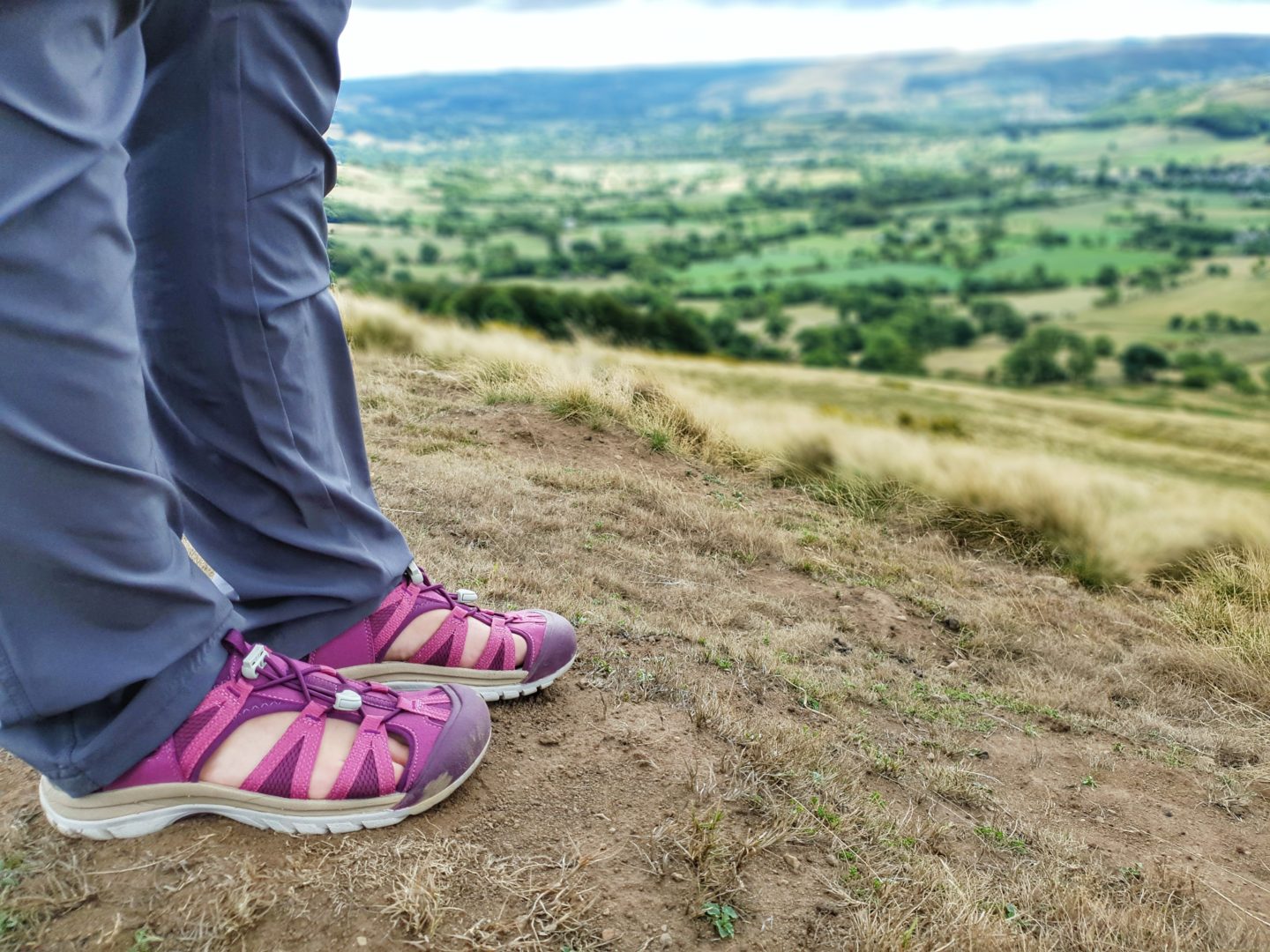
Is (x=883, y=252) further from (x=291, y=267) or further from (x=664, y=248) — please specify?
(x=291, y=267)

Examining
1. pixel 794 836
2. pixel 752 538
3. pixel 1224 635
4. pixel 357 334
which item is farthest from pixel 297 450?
pixel 357 334

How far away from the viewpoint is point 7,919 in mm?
→ 1502

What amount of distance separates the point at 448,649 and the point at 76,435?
955mm

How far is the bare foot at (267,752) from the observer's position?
A: 1636 millimetres

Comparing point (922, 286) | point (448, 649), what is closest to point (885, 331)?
point (922, 286)

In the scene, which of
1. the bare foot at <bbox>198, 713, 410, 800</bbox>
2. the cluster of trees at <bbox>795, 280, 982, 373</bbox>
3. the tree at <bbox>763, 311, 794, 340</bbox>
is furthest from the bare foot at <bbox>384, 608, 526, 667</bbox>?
the tree at <bbox>763, 311, 794, 340</bbox>

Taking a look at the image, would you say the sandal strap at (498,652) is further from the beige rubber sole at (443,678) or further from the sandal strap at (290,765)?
the sandal strap at (290,765)

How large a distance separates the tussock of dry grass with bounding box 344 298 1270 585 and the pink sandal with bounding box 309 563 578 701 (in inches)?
122

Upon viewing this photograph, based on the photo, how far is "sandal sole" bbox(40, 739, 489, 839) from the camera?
5.23ft

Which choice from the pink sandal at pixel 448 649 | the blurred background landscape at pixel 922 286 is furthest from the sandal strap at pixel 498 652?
the blurred background landscape at pixel 922 286

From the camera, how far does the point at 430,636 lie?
6.89 feet

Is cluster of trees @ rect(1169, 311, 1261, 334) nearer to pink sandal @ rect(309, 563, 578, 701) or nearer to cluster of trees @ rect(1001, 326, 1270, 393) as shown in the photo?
cluster of trees @ rect(1001, 326, 1270, 393)

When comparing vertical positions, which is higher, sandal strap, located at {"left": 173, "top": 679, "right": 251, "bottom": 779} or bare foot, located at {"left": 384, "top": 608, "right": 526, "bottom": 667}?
→ sandal strap, located at {"left": 173, "top": 679, "right": 251, "bottom": 779}

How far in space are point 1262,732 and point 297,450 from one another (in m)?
3.34
